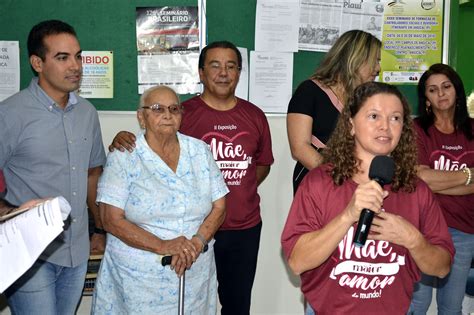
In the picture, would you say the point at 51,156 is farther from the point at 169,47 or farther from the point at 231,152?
the point at 169,47

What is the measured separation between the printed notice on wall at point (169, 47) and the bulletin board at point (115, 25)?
0.05 m

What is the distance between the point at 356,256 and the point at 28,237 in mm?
1020

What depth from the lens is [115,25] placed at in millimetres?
3639

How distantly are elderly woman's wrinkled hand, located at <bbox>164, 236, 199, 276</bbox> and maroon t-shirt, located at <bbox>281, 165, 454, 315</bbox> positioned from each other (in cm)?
66

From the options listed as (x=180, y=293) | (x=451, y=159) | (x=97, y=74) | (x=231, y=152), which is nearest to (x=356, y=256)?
(x=180, y=293)

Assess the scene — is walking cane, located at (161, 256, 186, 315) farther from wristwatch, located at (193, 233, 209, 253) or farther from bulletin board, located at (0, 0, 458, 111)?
bulletin board, located at (0, 0, 458, 111)

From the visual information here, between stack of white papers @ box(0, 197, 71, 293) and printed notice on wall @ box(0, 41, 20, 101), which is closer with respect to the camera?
stack of white papers @ box(0, 197, 71, 293)

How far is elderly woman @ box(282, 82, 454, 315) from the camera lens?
1.79 meters

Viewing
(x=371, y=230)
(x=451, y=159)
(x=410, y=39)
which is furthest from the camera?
(x=410, y=39)

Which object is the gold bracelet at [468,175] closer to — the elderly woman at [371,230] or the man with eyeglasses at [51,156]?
the elderly woman at [371,230]

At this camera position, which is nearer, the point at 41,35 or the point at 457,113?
the point at 41,35

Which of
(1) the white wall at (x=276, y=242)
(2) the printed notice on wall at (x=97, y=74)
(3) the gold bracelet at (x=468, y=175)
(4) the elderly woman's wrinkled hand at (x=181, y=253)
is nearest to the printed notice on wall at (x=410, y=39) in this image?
(1) the white wall at (x=276, y=242)

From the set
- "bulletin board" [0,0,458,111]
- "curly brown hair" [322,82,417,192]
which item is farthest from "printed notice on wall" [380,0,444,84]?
"curly brown hair" [322,82,417,192]

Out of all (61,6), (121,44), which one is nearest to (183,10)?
(121,44)
